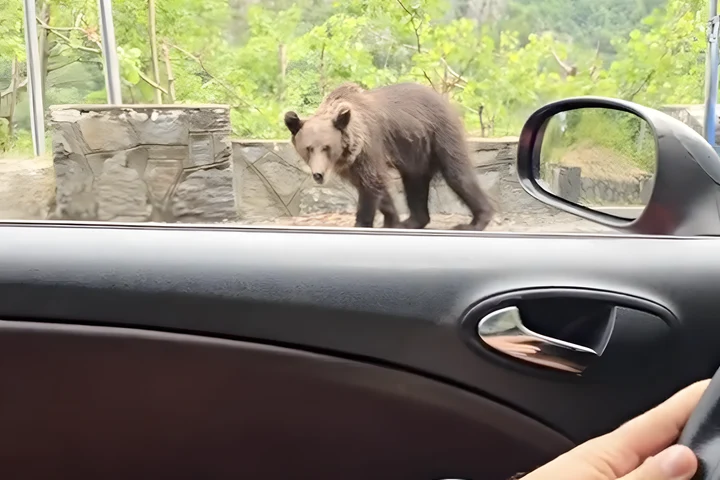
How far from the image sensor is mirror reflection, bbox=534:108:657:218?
4.28ft

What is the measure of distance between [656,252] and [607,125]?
0.34m

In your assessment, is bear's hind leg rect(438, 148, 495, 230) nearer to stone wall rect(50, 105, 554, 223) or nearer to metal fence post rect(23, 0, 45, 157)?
stone wall rect(50, 105, 554, 223)

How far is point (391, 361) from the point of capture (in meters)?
1.08

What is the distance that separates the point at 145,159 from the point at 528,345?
1151 millimetres

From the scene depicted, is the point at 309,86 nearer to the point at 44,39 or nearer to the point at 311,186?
the point at 311,186

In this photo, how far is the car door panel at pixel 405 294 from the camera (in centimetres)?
105

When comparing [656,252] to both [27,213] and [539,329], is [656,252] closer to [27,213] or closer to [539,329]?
[539,329]

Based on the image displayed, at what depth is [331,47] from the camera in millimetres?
1691

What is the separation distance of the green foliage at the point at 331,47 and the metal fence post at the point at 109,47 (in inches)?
0.7

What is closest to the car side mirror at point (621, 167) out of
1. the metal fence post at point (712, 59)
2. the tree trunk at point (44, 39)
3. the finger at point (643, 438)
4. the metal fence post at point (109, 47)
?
the metal fence post at point (712, 59)

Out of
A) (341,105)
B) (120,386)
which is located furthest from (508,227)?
(120,386)

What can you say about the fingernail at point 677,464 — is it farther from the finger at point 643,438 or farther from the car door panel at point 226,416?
the car door panel at point 226,416

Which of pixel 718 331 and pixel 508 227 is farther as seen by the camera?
pixel 508 227

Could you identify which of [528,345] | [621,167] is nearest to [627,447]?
[528,345]
